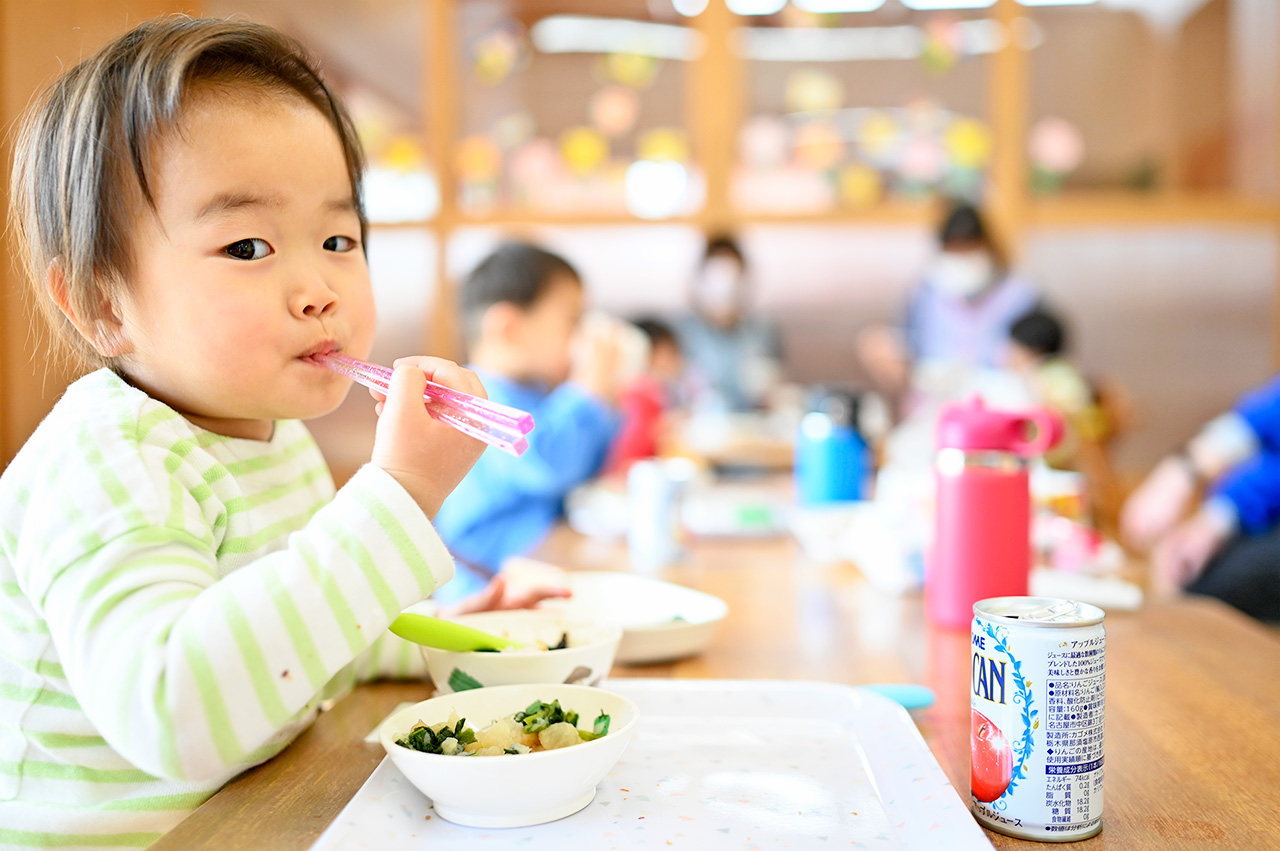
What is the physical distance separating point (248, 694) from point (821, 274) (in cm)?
442

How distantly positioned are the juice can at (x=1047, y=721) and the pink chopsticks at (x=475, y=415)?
29 cm

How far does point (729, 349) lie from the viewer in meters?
4.61

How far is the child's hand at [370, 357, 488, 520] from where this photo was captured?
0.64m

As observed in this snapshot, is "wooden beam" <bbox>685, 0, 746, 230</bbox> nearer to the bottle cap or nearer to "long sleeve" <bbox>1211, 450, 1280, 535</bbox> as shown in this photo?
"long sleeve" <bbox>1211, 450, 1280, 535</bbox>

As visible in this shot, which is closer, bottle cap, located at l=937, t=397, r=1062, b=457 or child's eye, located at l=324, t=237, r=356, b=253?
child's eye, located at l=324, t=237, r=356, b=253

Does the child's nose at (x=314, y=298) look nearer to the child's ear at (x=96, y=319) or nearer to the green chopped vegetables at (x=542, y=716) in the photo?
the child's ear at (x=96, y=319)

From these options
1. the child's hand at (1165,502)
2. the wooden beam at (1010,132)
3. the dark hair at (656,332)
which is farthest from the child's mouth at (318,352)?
the wooden beam at (1010,132)

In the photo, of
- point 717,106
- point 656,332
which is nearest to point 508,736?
point 656,332

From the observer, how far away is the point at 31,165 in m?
0.73

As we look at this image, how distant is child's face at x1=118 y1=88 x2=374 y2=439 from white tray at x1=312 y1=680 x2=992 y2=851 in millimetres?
284

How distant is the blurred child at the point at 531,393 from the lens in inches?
79.3

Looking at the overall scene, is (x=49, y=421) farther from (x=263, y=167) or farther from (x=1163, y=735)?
(x=1163, y=735)

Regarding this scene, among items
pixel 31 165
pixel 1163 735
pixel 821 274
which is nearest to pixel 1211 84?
pixel 821 274

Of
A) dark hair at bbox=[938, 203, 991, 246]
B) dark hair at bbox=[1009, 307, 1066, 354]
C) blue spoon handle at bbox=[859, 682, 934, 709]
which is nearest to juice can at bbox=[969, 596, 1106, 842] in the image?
blue spoon handle at bbox=[859, 682, 934, 709]
